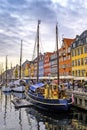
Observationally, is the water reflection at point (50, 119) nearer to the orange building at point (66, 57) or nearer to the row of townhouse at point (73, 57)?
the row of townhouse at point (73, 57)

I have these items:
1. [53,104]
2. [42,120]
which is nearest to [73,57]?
[53,104]

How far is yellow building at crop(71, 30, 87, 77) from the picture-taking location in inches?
3104

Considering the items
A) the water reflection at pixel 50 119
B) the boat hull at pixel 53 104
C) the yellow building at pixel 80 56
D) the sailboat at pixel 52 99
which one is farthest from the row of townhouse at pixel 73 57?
the water reflection at pixel 50 119

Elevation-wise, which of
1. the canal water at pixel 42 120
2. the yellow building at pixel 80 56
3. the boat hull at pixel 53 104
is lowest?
the canal water at pixel 42 120

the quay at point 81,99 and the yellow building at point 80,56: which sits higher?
the yellow building at point 80,56

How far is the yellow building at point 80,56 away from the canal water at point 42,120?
127ft

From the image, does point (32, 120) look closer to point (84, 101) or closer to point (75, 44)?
point (84, 101)

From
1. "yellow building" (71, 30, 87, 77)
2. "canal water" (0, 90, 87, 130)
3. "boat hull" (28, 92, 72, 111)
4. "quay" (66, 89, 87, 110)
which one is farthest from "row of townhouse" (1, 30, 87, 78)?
"canal water" (0, 90, 87, 130)

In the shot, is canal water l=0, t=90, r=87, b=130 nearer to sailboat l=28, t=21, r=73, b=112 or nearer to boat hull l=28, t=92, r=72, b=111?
boat hull l=28, t=92, r=72, b=111

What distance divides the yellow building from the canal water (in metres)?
38.6

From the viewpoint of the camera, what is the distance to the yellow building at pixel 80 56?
3104 inches

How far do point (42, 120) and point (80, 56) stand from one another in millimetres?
49694

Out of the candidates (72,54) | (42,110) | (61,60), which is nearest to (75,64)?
(72,54)

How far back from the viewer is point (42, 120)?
34.4m
